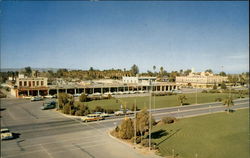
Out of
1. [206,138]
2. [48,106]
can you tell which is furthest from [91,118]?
[206,138]

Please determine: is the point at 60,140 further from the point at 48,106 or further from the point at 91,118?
the point at 48,106

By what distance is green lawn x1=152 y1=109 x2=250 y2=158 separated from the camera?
19.6 metres

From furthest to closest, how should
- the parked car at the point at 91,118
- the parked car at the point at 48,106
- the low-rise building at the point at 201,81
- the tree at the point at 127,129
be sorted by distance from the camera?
1. the low-rise building at the point at 201,81
2. the parked car at the point at 48,106
3. the parked car at the point at 91,118
4. the tree at the point at 127,129

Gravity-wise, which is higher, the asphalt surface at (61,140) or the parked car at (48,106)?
the parked car at (48,106)

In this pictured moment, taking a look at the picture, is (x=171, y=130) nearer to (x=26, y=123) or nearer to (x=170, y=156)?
(x=170, y=156)

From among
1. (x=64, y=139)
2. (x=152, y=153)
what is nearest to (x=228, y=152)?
(x=152, y=153)

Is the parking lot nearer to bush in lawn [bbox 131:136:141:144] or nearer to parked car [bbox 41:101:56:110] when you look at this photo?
bush in lawn [bbox 131:136:141:144]

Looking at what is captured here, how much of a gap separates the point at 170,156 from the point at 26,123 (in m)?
23.1

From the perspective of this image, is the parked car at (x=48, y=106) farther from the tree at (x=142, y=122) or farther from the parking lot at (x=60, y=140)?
the tree at (x=142, y=122)

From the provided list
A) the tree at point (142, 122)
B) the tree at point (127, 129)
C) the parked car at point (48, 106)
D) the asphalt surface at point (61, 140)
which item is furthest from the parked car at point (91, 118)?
the parked car at point (48, 106)

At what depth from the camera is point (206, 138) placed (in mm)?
24094

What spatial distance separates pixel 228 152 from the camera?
19.5 meters

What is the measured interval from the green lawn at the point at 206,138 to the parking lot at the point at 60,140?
4.76 meters

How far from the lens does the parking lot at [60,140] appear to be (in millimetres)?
19672
